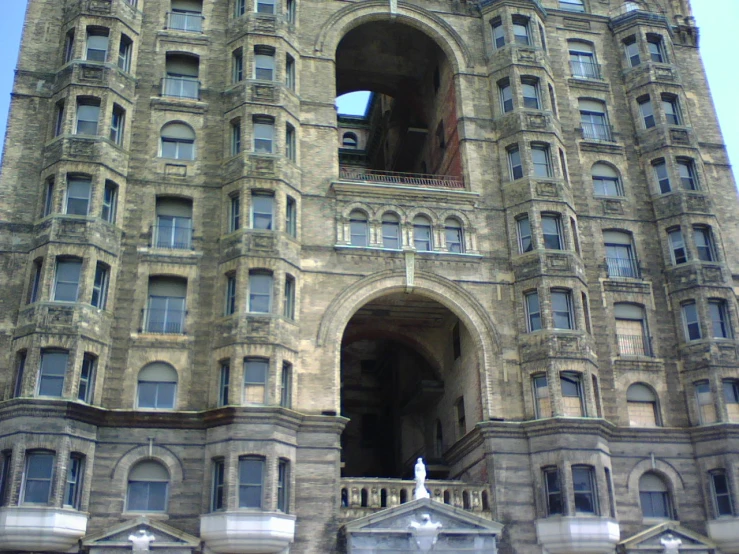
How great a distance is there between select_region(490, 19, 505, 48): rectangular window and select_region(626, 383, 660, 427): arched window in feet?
61.2

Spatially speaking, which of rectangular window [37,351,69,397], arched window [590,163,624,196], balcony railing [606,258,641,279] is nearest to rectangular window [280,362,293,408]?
rectangular window [37,351,69,397]

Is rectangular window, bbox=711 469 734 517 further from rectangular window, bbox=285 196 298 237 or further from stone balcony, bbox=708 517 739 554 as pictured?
rectangular window, bbox=285 196 298 237

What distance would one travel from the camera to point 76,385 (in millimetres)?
31234

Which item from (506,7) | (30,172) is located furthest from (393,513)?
(506,7)

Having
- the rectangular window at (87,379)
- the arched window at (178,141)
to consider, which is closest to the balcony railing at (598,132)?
the arched window at (178,141)

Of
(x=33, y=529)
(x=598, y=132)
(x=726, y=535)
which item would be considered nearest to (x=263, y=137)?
(x=598, y=132)

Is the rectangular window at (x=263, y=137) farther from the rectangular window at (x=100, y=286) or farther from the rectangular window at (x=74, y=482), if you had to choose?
the rectangular window at (x=74, y=482)

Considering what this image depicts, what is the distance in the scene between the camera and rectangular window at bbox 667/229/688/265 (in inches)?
1583

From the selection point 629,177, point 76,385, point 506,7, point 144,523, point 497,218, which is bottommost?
point 144,523

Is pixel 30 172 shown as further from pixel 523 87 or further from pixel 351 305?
pixel 523 87

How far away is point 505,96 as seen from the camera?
140 feet

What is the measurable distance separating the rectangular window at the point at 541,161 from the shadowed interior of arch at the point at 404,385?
8.04 meters

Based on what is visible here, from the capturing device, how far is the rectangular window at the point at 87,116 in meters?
36.6

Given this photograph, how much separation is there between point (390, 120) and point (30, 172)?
24.6m
